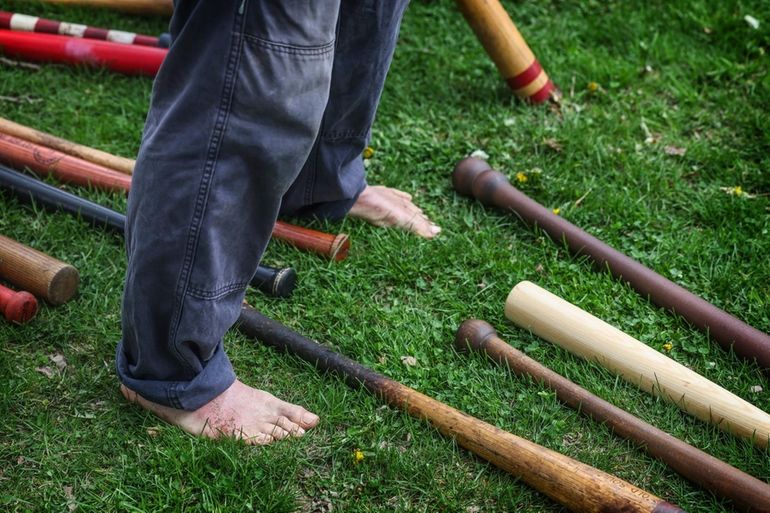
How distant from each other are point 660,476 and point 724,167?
5.85ft

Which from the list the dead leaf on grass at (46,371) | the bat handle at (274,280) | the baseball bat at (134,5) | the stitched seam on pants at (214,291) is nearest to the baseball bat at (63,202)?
the bat handle at (274,280)

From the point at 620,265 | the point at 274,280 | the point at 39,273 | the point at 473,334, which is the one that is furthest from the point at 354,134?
the point at 39,273

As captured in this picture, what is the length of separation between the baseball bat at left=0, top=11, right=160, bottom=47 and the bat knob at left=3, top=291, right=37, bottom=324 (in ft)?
5.90

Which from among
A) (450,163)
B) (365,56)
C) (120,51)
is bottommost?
(450,163)

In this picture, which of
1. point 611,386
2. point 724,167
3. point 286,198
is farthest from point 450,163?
point 611,386

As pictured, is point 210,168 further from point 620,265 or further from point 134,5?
point 134,5

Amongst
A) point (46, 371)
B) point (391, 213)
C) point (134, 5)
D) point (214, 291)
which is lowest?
point (46, 371)

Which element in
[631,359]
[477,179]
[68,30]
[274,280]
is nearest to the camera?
[631,359]

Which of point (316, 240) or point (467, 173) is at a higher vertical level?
point (467, 173)

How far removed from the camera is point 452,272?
298cm

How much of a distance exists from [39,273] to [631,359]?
Result: 72.8 inches

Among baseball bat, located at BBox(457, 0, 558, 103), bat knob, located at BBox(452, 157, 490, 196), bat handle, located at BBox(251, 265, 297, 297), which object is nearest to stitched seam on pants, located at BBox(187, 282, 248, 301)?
bat handle, located at BBox(251, 265, 297, 297)

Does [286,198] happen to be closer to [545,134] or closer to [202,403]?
[202,403]

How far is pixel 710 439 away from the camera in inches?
92.0
